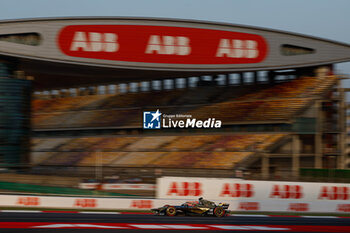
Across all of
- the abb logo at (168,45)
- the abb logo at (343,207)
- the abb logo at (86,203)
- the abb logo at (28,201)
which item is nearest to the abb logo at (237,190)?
the abb logo at (343,207)

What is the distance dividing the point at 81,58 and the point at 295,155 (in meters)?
19.8

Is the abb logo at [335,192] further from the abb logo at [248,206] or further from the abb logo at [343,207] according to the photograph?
the abb logo at [248,206]

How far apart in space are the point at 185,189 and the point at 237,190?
8.85 ft

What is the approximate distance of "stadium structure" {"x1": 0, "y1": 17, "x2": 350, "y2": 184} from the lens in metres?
38.2

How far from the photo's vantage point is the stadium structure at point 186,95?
125 feet

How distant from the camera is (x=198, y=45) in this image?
42.1 metres

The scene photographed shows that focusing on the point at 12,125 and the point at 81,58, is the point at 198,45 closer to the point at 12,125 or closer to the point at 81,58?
the point at 81,58

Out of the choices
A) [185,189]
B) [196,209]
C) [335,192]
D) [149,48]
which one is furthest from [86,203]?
[149,48]

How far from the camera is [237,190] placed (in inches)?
991

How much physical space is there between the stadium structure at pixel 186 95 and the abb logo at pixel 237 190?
27.1ft

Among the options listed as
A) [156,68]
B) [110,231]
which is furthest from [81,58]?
[110,231]

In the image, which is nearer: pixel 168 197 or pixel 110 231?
pixel 110 231

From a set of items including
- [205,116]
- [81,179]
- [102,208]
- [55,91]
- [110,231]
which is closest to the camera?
[110,231]

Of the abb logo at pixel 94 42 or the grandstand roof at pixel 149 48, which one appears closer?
the grandstand roof at pixel 149 48
